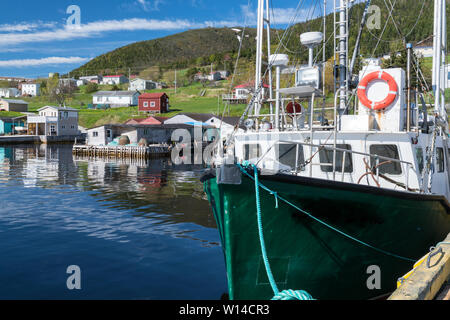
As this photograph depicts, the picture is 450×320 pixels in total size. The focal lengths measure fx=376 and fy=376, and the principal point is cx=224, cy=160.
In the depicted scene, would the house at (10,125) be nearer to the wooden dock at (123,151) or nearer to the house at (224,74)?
the wooden dock at (123,151)

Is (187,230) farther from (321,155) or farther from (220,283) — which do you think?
(321,155)

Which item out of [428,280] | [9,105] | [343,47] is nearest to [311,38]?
[343,47]

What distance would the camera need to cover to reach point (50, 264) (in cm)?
1110

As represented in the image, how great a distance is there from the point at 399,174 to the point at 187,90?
113699 mm

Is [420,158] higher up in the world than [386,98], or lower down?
lower down

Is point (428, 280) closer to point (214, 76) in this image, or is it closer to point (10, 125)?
point (10, 125)

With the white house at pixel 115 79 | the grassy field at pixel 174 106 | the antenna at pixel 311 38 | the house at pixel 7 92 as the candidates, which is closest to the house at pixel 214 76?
the grassy field at pixel 174 106

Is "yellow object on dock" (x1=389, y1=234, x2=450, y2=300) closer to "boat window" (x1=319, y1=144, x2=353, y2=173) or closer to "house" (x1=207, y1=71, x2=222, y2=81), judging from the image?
"boat window" (x1=319, y1=144, x2=353, y2=173)

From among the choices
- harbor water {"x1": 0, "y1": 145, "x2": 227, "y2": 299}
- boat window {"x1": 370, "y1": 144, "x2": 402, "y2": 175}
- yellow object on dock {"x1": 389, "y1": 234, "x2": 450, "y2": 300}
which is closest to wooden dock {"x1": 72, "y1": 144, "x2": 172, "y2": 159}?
harbor water {"x1": 0, "y1": 145, "x2": 227, "y2": 299}

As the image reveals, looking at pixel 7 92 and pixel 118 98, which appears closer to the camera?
pixel 118 98

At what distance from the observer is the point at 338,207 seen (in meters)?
7.53

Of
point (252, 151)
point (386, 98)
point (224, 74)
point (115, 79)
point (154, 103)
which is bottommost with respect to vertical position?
point (252, 151)

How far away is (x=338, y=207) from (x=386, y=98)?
3556 millimetres

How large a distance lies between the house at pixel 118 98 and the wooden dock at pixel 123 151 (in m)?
58.4
